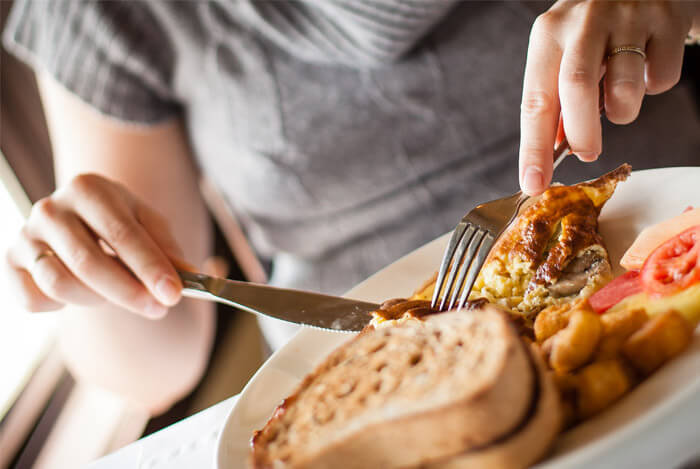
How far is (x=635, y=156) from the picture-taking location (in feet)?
4.54

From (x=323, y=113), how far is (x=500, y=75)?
1.45ft

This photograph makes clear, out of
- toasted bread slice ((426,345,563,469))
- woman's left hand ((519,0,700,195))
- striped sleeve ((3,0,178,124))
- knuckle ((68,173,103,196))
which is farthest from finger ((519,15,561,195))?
striped sleeve ((3,0,178,124))

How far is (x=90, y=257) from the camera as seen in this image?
44.3 inches

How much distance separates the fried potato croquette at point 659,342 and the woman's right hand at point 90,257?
79 cm

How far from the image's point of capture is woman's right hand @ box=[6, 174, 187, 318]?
112cm

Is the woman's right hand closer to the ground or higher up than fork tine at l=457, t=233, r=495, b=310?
higher up

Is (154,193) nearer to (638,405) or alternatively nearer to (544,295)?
(544,295)

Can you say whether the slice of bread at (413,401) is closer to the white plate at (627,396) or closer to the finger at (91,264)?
the white plate at (627,396)

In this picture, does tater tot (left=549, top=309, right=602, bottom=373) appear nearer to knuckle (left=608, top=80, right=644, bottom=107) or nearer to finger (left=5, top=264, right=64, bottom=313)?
knuckle (left=608, top=80, right=644, bottom=107)

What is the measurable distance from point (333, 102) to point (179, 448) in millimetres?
904

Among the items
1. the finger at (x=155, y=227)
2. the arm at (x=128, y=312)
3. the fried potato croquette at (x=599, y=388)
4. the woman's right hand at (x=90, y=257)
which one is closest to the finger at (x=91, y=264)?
the woman's right hand at (x=90, y=257)

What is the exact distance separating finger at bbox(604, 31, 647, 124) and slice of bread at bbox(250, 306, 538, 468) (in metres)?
0.43

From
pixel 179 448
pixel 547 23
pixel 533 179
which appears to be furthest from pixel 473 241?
pixel 179 448

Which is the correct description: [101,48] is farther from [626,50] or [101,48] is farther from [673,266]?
[673,266]
